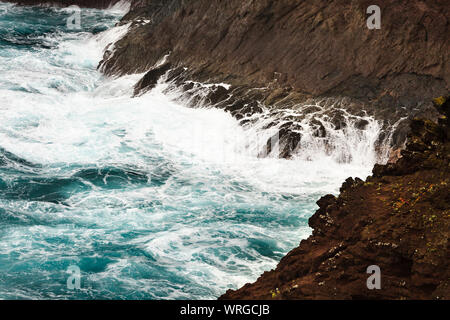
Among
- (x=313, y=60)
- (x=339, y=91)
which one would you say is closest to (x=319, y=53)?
(x=313, y=60)

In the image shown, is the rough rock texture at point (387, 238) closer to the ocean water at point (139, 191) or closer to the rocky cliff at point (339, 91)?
the rocky cliff at point (339, 91)

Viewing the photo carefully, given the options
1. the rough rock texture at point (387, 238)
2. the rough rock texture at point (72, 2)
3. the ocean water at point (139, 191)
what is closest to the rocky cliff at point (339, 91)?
the rough rock texture at point (387, 238)

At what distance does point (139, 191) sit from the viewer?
13945 millimetres

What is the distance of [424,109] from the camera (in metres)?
15.1

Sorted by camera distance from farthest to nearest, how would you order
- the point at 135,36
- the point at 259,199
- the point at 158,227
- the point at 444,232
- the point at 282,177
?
1. the point at 135,36
2. the point at 282,177
3. the point at 259,199
4. the point at 158,227
5. the point at 444,232

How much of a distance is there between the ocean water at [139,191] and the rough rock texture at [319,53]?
977 mm

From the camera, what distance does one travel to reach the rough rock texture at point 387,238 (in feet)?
20.8

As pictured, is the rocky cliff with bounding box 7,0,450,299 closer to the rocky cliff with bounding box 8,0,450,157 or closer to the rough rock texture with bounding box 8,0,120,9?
the rocky cliff with bounding box 8,0,450,157

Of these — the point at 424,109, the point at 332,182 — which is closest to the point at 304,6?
the point at 424,109

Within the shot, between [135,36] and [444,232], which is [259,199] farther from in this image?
[135,36]

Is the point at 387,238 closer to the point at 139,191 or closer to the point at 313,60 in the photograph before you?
the point at 139,191

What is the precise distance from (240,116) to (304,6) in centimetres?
352

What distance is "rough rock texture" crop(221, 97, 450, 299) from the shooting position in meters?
6.34

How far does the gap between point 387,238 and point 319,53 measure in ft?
35.1
